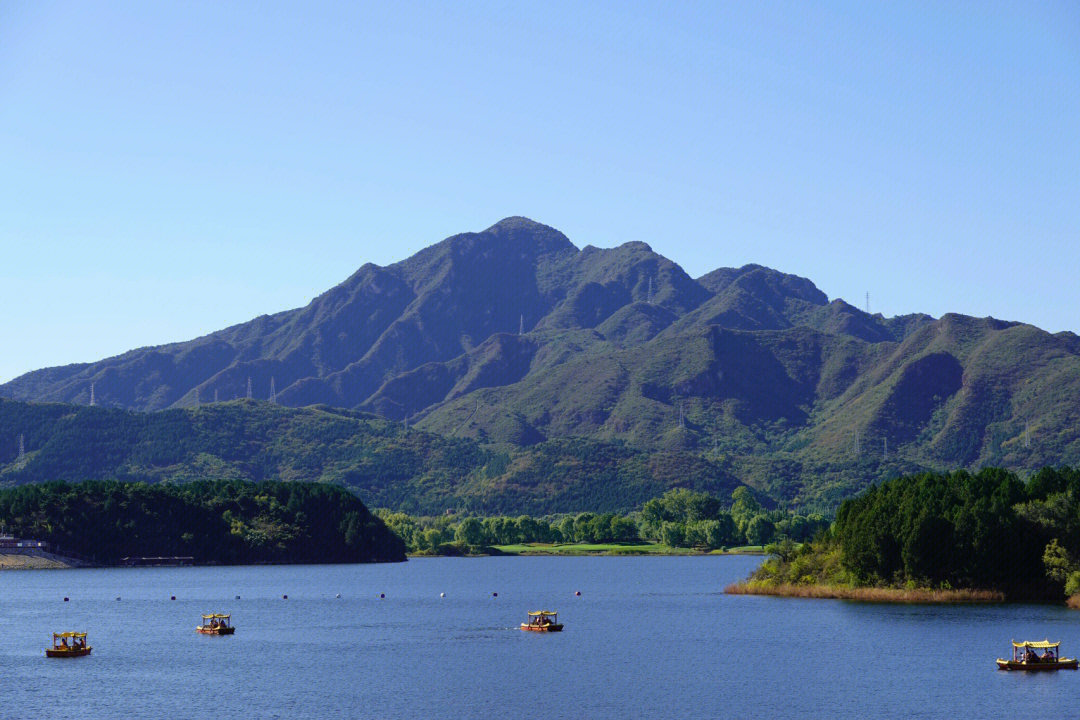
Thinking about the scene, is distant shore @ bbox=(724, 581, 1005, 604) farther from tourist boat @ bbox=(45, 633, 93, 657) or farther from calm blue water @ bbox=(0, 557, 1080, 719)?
tourist boat @ bbox=(45, 633, 93, 657)

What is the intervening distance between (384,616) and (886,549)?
56635 mm

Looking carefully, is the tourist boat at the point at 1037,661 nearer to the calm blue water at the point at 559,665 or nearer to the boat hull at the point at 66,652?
the calm blue water at the point at 559,665

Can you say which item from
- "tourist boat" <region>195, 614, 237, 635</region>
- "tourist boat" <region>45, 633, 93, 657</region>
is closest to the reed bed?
"tourist boat" <region>195, 614, 237, 635</region>

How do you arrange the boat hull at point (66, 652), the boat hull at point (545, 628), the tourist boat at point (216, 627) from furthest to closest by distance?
the tourist boat at point (216, 627), the boat hull at point (545, 628), the boat hull at point (66, 652)

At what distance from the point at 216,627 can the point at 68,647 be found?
21.1 m

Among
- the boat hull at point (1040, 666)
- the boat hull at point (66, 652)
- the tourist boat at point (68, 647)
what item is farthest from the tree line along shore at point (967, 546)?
the boat hull at point (66, 652)

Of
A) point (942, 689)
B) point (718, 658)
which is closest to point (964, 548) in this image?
point (718, 658)

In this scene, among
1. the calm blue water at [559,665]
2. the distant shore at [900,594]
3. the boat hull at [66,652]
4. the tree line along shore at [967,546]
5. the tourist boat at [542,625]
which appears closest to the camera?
the calm blue water at [559,665]

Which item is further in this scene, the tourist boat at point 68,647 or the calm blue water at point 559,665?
the tourist boat at point 68,647

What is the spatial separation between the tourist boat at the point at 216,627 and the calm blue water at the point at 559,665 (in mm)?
2187

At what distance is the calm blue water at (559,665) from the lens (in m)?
94.2

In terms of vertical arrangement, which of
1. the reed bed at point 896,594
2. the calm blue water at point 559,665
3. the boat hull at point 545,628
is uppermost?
the reed bed at point 896,594

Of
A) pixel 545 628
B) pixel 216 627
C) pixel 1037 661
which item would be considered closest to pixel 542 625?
pixel 545 628

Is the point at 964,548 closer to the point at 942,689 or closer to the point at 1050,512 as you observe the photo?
the point at 1050,512
